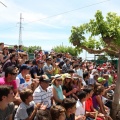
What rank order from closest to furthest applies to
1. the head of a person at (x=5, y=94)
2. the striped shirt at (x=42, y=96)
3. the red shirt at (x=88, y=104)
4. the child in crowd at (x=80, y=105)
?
1. the head of a person at (x=5, y=94)
2. the striped shirt at (x=42, y=96)
3. the child in crowd at (x=80, y=105)
4. the red shirt at (x=88, y=104)

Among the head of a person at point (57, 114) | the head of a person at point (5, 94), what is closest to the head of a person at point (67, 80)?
the head of a person at point (57, 114)

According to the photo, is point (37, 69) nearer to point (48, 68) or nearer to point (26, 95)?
point (48, 68)

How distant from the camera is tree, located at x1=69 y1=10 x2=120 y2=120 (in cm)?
780

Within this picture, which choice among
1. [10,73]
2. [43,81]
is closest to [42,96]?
[43,81]

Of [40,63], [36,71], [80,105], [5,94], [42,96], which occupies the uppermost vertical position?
[40,63]

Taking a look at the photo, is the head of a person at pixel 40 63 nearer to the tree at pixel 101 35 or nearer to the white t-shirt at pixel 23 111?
the tree at pixel 101 35

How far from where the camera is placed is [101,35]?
803 centimetres

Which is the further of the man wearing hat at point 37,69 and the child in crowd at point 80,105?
the man wearing hat at point 37,69

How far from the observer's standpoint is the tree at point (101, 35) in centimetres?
780

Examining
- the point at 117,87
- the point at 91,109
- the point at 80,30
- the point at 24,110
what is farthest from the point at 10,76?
the point at 117,87

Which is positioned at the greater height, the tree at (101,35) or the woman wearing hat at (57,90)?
the tree at (101,35)

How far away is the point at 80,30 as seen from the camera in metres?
8.25

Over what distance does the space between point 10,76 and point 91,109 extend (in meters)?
3.01

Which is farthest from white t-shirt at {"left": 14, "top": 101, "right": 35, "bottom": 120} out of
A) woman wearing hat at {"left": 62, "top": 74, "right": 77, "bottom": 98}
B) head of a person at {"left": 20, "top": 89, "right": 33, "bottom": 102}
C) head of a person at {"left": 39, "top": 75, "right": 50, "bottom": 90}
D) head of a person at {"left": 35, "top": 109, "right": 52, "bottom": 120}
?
woman wearing hat at {"left": 62, "top": 74, "right": 77, "bottom": 98}
